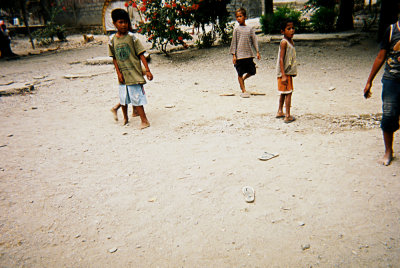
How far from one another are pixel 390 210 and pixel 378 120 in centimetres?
197

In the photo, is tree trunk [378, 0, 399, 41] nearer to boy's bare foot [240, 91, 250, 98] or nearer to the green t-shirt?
boy's bare foot [240, 91, 250, 98]

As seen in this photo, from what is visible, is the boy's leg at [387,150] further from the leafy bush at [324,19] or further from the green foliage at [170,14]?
the leafy bush at [324,19]

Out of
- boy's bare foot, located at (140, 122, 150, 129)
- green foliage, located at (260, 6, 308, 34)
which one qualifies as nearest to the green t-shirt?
boy's bare foot, located at (140, 122, 150, 129)

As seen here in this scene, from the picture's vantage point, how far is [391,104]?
259 centimetres

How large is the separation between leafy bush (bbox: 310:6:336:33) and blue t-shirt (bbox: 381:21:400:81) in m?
8.39

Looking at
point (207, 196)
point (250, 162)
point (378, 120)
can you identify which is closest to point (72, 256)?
point (207, 196)

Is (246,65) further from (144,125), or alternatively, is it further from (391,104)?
(391,104)

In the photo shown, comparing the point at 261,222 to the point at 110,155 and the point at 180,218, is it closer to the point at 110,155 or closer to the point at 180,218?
the point at 180,218

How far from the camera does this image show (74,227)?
2.31 meters

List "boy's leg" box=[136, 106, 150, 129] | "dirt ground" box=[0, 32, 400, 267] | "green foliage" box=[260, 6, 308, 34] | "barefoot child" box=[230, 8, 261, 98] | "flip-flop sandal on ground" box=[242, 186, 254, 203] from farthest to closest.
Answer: "green foliage" box=[260, 6, 308, 34] < "barefoot child" box=[230, 8, 261, 98] < "boy's leg" box=[136, 106, 150, 129] < "flip-flop sandal on ground" box=[242, 186, 254, 203] < "dirt ground" box=[0, 32, 400, 267]

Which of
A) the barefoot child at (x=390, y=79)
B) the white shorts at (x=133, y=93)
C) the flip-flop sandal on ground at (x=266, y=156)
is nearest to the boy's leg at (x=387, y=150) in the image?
the barefoot child at (x=390, y=79)

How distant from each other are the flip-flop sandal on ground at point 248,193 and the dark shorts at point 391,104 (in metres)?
1.43

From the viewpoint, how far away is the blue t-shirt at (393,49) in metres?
2.44

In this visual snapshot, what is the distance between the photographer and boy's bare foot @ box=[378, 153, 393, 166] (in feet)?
8.91
